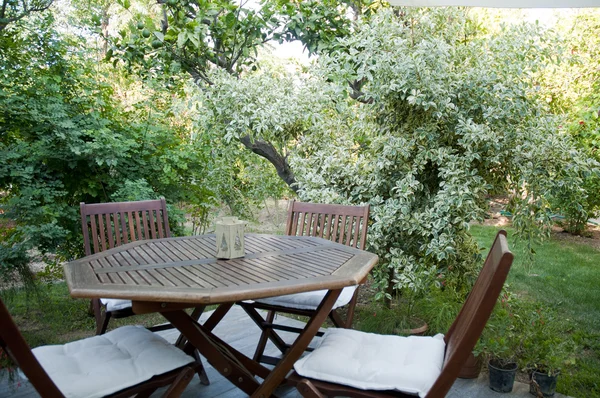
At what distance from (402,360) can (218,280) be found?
2.68 feet

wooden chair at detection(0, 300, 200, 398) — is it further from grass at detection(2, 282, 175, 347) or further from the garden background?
grass at detection(2, 282, 175, 347)

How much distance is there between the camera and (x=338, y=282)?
1985mm

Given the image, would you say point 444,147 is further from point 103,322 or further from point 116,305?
point 103,322

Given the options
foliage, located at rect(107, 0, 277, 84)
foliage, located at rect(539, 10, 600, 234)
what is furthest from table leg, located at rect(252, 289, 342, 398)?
foliage, located at rect(539, 10, 600, 234)

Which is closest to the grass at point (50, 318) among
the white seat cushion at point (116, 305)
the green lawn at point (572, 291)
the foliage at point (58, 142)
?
the foliage at point (58, 142)

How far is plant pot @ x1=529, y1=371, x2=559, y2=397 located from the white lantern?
5.95 ft

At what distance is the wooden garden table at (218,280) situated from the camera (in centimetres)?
184

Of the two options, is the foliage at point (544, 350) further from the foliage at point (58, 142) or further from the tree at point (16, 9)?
the tree at point (16, 9)

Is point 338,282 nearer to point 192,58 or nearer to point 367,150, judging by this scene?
point 367,150

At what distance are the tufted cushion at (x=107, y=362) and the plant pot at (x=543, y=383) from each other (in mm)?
1942

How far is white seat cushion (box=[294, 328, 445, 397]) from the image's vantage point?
1.80m

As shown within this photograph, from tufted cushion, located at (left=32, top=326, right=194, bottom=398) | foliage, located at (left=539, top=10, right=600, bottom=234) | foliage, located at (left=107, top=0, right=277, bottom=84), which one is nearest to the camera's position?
tufted cushion, located at (left=32, top=326, right=194, bottom=398)

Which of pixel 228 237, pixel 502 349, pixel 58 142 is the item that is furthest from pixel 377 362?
pixel 58 142

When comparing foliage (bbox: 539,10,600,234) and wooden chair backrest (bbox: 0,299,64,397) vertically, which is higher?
foliage (bbox: 539,10,600,234)
